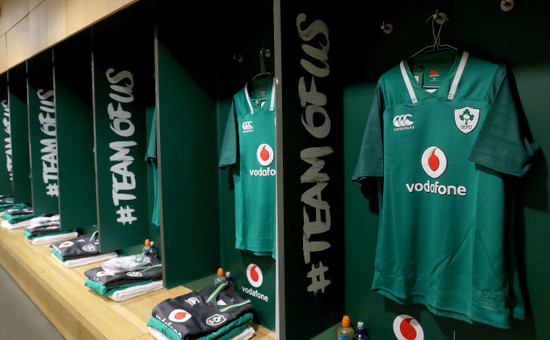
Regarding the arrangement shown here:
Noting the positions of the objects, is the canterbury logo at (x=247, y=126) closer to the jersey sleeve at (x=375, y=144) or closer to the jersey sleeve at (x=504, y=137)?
the jersey sleeve at (x=375, y=144)

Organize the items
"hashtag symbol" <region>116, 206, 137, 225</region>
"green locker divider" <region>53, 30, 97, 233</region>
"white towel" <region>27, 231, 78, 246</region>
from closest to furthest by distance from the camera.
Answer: "hashtag symbol" <region>116, 206, 137, 225</region> → "green locker divider" <region>53, 30, 97, 233</region> → "white towel" <region>27, 231, 78, 246</region>

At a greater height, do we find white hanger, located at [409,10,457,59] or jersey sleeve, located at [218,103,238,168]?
white hanger, located at [409,10,457,59]

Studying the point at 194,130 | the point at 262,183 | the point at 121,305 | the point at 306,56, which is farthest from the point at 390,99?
the point at 121,305

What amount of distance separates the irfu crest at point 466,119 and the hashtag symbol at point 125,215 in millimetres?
1942

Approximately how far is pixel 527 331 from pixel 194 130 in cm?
148

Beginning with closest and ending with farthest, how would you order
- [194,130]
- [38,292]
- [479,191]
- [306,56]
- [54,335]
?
[479,191]
[306,56]
[194,130]
[54,335]
[38,292]

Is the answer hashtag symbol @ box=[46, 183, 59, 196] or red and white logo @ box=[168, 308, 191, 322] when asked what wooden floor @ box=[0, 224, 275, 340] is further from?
hashtag symbol @ box=[46, 183, 59, 196]

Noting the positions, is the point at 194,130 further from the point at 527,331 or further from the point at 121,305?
the point at 527,331

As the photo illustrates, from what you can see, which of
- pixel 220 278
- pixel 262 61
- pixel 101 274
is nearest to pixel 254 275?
pixel 220 278

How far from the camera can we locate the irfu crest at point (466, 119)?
99cm

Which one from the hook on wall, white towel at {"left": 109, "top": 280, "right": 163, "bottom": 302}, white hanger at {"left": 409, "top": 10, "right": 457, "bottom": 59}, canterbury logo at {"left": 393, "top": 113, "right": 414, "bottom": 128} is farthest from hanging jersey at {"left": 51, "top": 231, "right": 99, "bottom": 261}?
the hook on wall

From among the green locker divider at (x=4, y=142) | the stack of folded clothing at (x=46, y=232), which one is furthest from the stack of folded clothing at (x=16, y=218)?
the green locker divider at (x=4, y=142)

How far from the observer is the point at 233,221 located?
1.80 m

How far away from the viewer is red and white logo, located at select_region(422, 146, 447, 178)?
1058mm
